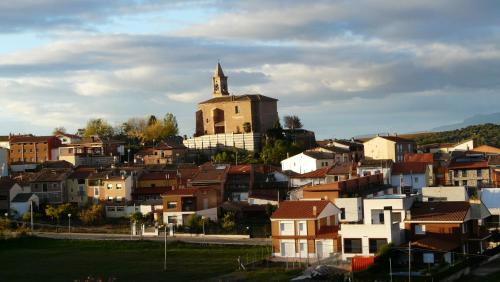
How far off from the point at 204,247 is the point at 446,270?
51.9 feet

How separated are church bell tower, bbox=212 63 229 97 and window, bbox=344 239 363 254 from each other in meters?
72.8

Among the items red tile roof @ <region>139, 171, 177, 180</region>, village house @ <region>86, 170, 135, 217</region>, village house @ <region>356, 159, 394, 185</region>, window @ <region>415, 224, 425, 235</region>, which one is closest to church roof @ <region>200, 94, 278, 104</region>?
red tile roof @ <region>139, 171, 177, 180</region>

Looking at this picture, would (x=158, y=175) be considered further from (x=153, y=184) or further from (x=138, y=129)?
(x=138, y=129)

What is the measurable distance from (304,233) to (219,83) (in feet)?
230

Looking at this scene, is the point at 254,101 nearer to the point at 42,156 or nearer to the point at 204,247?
the point at 42,156

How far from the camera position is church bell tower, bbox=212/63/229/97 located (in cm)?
11188


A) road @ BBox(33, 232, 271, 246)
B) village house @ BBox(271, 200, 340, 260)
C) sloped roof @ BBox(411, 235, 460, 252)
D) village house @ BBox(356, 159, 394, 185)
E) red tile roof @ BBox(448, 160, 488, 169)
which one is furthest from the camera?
red tile roof @ BBox(448, 160, 488, 169)

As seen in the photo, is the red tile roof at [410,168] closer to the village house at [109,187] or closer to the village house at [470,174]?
the village house at [470,174]

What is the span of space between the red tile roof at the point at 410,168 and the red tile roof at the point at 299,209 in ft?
62.7

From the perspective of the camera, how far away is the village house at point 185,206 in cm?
5619

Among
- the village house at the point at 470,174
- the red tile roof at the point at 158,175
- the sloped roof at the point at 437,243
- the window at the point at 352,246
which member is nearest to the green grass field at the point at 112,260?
the window at the point at 352,246

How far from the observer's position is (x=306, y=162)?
238 feet

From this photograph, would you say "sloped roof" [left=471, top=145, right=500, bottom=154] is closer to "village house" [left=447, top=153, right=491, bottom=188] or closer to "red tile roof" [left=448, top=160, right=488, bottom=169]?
"village house" [left=447, top=153, right=491, bottom=188]

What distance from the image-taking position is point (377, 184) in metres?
57.5
